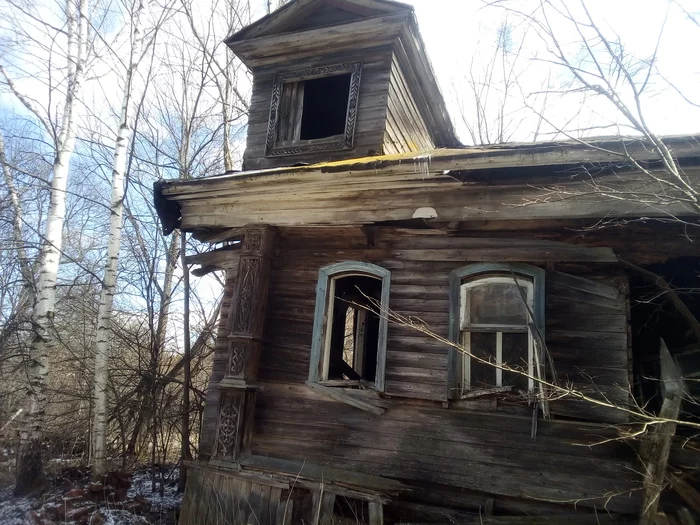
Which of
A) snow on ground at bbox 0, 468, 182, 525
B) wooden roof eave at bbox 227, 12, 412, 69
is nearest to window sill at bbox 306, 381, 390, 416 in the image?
snow on ground at bbox 0, 468, 182, 525

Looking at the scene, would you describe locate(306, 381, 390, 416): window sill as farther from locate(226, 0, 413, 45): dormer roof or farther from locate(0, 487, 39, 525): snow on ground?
locate(226, 0, 413, 45): dormer roof

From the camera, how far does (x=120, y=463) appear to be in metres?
10.3

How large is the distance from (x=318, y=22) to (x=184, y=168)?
737 centimetres

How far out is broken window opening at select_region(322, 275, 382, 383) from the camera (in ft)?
24.4

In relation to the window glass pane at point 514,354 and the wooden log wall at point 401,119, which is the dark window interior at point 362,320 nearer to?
the wooden log wall at point 401,119

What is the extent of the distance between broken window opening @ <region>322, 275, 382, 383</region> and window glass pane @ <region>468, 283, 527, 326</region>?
1929mm

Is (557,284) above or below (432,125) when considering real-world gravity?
below

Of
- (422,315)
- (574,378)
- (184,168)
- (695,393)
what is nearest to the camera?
(574,378)

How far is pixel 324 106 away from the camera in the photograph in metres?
10.1

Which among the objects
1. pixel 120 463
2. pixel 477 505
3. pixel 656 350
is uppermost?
pixel 656 350

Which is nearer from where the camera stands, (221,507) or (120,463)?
(221,507)

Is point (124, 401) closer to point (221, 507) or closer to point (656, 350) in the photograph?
point (221, 507)

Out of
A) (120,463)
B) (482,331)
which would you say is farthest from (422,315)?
(120,463)

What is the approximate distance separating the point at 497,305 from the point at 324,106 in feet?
19.8
